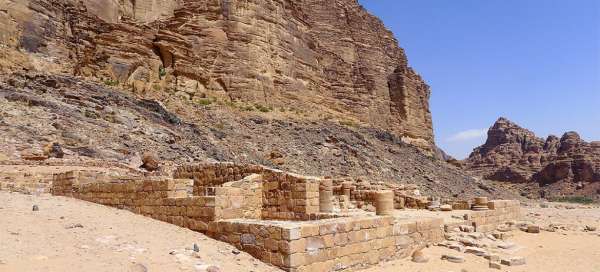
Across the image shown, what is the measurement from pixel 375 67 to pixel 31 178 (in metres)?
46.1

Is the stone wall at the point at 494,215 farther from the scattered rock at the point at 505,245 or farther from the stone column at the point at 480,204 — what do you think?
the scattered rock at the point at 505,245

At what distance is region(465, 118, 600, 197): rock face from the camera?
233 ft

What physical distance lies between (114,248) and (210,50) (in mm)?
30294

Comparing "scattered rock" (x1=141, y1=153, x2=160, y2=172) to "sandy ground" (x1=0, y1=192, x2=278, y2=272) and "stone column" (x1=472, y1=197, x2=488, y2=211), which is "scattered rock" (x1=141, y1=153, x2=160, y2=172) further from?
"stone column" (x1=472, y1=197, x2=488, y2=211)

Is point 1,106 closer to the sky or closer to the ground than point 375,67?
closer to the ground

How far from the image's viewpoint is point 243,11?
3784cm

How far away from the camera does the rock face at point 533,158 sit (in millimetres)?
71062

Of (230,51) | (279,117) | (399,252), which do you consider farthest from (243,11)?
(399,252)

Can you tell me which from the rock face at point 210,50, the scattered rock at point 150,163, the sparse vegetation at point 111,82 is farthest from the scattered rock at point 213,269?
the sparse vegetation at point 111,82

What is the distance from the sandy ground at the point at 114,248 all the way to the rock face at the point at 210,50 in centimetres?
2003

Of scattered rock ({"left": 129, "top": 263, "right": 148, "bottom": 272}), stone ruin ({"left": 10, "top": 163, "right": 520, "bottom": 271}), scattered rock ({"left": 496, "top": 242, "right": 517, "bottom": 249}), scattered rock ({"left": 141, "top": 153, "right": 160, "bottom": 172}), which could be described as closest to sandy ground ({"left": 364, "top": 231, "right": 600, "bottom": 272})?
scattered rock ({"left": 496, "top": 242, "right": 517, "bottom": 249})

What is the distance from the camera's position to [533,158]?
81.2 meters

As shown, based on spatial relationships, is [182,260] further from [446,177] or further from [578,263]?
[446,177]

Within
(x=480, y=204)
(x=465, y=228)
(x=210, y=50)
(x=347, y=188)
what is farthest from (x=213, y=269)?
(x=210, y=50)
